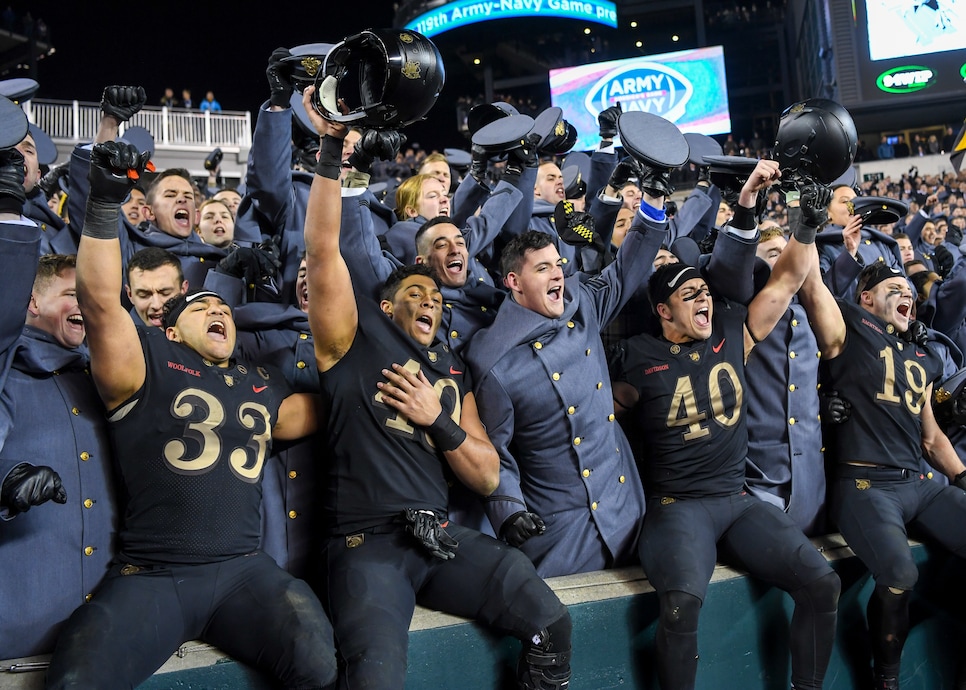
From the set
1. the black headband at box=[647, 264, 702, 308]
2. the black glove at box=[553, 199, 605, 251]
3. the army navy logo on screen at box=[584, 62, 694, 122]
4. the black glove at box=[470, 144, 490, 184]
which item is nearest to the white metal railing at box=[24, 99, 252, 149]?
the army navy logo on screen at box=[584, 62, 694, 122]

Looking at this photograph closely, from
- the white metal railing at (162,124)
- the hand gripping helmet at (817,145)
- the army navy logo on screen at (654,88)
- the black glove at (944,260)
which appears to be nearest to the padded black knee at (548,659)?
the hand gripping helmet at (817,145)

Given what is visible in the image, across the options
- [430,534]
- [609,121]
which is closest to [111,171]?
[430,534]

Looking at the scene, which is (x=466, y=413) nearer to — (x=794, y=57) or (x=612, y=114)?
(x=612, y=114)

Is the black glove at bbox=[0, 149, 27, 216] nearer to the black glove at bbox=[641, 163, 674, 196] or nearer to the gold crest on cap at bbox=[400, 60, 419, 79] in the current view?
the gold crest on cap at bbox=[400, 60, 419, 79]

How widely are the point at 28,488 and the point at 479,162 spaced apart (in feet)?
10.9

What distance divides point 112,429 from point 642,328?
116 inches

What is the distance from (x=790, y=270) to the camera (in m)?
4.28

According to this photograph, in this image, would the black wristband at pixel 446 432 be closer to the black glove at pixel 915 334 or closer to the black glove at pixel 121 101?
the black glove at pixel 121 101

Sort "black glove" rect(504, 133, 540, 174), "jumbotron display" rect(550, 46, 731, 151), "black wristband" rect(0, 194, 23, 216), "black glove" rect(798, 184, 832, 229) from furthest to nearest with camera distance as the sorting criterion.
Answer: "jumbotron display" rect(550, 46, 731, 151) < "black glove" rect(504, 133, 540, 174) < "black glove" rect(798, 184, 832, 229) < "black wristband" rect(0, 194, 23, 216)

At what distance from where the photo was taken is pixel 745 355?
4.49m

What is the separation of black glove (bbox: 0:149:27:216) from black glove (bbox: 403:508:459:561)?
1.76 metres

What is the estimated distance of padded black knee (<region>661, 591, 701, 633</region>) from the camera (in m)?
3.55

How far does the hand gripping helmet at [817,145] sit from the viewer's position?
4211 mm

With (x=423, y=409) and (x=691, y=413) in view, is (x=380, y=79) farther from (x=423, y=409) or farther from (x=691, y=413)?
(x=691, y=413)
